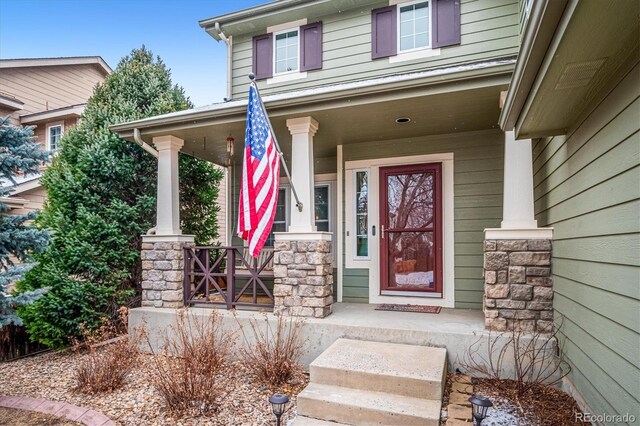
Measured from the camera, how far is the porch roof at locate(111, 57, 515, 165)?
11.7 feet

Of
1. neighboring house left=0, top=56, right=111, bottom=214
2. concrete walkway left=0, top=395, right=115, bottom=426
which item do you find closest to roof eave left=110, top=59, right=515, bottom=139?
concrete walkway left=0, top=395, right=115, bottom=426

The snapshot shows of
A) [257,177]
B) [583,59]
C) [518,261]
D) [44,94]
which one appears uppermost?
[44,94]

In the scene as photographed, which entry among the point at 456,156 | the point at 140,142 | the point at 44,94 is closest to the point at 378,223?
the point at 456,156

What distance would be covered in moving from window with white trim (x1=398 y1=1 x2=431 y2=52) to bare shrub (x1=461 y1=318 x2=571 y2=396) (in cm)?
399

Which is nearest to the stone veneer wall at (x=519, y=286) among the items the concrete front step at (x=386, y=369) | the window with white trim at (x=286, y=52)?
the concrete front step at (x=386, y=369)

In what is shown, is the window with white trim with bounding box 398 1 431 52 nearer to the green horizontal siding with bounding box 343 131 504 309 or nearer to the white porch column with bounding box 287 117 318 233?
the green horizontal siding with bounding box 343 131 504 309

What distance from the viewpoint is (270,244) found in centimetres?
625

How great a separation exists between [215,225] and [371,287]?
9.79ft

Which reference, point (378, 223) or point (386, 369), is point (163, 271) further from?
point (386, 369)

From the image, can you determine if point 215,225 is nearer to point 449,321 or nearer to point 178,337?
point 178,337

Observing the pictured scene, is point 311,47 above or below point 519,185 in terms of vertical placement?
above

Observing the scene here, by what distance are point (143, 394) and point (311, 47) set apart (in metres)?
5.13

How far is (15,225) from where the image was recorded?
3559 millimetres

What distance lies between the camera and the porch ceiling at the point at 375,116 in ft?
12.1
